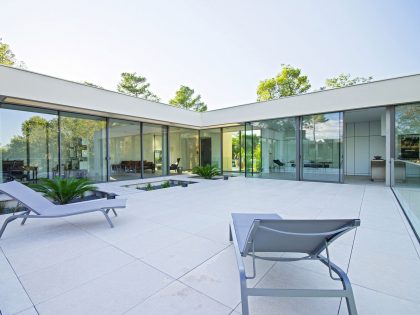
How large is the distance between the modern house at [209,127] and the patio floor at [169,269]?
8.60ft

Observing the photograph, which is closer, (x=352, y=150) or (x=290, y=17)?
(x=290, y=17)

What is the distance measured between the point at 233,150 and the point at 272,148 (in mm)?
4026

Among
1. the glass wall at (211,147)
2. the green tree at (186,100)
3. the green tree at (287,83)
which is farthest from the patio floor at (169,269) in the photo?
the green tree at (186,100)

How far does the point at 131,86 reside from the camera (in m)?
28.6

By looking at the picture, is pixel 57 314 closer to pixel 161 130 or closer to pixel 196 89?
pixel 161 130

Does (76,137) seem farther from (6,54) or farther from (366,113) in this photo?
(6,54)

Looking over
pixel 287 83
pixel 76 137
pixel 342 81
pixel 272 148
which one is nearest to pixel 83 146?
pixel 76 137

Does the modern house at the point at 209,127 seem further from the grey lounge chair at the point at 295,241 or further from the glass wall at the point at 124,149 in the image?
the grey lounge chair at the point at 295,241

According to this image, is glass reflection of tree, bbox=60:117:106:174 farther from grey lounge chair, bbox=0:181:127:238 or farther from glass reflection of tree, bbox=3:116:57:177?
grey lounge chair, bbox=0:181:127:238

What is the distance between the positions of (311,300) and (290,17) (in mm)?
14115

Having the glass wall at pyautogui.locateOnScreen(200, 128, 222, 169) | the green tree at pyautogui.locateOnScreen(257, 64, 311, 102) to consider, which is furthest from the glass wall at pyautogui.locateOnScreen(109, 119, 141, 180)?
the green tree at pyautogui.locateOnScreen(257, 64, 311, 102)

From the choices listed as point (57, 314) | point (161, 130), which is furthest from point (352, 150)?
point (57, 314)

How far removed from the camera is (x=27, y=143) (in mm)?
8430

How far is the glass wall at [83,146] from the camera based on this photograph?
30.7 feet
